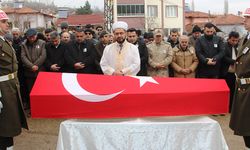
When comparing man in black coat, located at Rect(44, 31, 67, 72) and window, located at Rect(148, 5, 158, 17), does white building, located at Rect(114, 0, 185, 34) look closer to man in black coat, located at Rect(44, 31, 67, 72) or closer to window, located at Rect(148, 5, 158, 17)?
window, located at Rect(148, 5, 158, 17)

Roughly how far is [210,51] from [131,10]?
41.3 m

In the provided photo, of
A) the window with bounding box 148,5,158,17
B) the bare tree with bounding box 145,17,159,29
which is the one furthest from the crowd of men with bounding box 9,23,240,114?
the window with bounding box 148,5,158,17

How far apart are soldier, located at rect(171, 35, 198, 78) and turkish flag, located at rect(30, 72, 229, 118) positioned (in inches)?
119

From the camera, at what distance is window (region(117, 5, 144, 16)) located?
155 feet

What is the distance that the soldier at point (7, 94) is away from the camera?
4.23m

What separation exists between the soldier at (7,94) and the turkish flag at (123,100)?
1.95 feet

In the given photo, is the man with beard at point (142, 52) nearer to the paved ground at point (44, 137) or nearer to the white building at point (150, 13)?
the paved ground at point (44, 137)

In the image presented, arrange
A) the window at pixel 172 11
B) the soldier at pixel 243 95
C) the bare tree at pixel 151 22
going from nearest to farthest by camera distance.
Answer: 1. the soldier at pixel 243 95
2. the bare tree at pixel 151 22
3. the window at pixel 172 11

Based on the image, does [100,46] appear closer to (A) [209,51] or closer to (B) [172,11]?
(A) [209,51]

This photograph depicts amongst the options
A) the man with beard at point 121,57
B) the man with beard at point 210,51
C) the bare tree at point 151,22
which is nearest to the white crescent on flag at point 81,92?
the man with beard at point 121,57

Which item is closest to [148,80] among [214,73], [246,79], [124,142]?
[124,142]

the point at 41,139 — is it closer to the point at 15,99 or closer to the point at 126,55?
the point at 15,99

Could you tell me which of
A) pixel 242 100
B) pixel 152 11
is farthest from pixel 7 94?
pixel 152 11

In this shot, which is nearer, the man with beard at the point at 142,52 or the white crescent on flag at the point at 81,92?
the white crescent on flag at the point at 81,92
